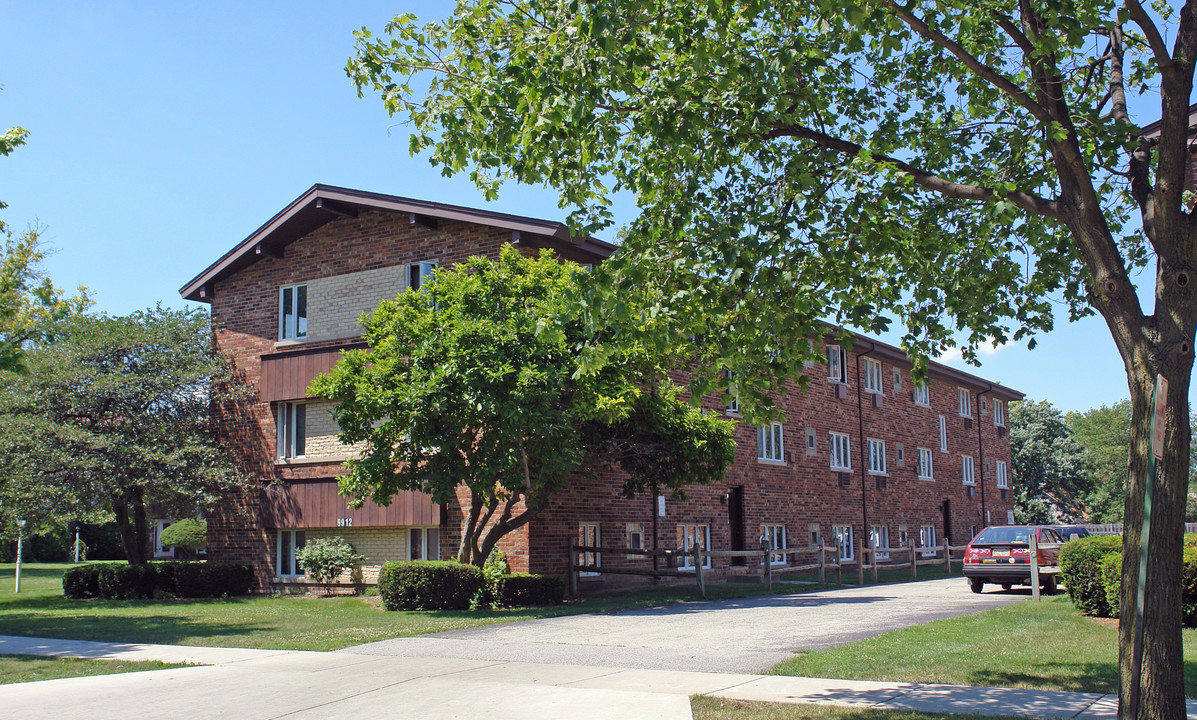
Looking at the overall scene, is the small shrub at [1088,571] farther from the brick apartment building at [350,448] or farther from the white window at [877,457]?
the white window at [877,457]

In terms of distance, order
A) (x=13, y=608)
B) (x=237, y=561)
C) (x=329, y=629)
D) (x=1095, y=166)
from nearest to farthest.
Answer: (x=1095, y=166), (x=329, y=629), (x=13, y=608), (x=237, y=561)

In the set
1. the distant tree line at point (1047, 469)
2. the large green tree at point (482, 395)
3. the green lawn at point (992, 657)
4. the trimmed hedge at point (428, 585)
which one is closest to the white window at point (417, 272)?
the large green tree at point (482, 395)

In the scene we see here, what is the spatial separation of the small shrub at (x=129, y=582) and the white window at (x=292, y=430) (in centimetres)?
413

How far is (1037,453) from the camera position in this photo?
65750mm

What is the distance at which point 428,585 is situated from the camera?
736 inches

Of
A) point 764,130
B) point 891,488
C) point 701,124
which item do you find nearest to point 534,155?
point 701,124

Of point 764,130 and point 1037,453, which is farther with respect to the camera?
point 1037,453

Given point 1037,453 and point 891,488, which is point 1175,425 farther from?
point 1037,453

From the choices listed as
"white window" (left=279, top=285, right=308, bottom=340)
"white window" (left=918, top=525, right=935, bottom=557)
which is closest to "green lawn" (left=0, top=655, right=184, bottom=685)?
"white window" (left=279, top=285, right=308, bottom=340)

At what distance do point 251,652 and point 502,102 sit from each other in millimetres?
8088

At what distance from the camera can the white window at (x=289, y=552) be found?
81.6 ft

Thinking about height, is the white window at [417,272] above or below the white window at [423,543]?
above

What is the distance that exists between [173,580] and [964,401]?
111 feet

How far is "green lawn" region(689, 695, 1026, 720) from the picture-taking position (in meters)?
7.81
